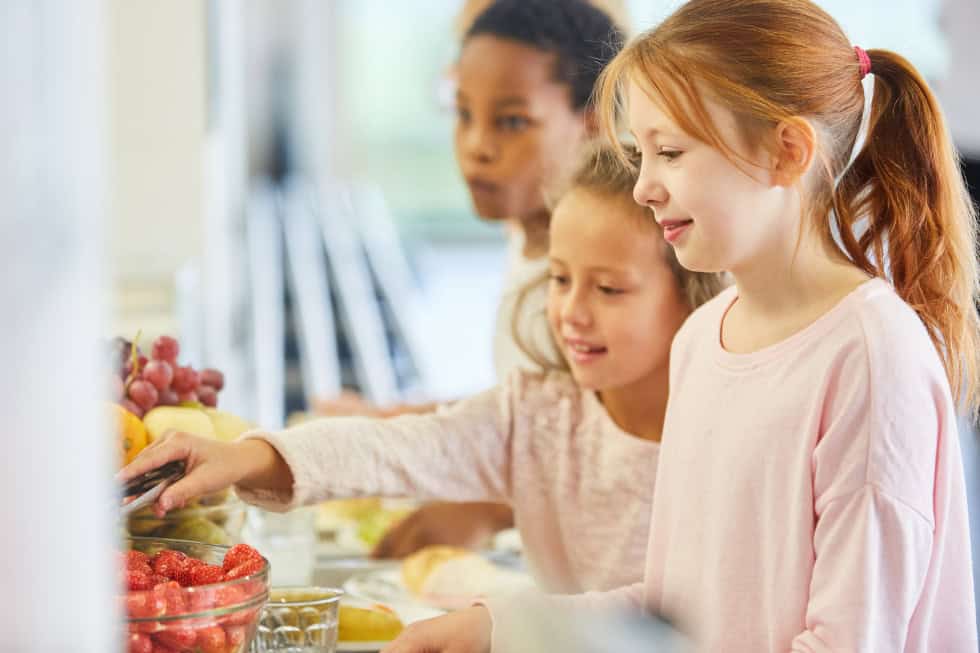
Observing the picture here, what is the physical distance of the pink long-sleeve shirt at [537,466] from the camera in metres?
1.67

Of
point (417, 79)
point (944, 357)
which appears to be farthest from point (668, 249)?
point (417, 79)

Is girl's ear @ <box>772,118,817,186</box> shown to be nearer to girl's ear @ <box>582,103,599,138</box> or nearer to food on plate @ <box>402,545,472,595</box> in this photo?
food on plate @ <box>402,545,472,595</box>

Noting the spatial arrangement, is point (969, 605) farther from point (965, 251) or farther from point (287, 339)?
point (287, 339)

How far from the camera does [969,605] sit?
1.24 meters

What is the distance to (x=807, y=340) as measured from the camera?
124 cm

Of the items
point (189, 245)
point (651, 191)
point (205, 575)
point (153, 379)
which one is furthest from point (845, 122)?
point (189, 245)

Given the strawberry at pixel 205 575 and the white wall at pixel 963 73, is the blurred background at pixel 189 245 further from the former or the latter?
the strawberry at pixel 205 575

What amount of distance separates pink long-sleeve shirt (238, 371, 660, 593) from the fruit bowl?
148 mm

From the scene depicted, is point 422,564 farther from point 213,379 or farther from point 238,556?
point 238,556

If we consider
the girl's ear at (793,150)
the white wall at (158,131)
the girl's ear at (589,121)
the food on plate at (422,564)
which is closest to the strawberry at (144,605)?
the girl's ear at (793,150)

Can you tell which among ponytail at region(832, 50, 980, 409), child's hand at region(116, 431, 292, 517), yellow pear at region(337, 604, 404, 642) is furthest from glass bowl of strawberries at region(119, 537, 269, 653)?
ponytail at region(832, 50, 980, 409)

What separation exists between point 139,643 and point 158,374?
58 centimetres

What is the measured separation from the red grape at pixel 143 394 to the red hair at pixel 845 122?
679 millimetres

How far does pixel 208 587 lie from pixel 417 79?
20.3 metres
